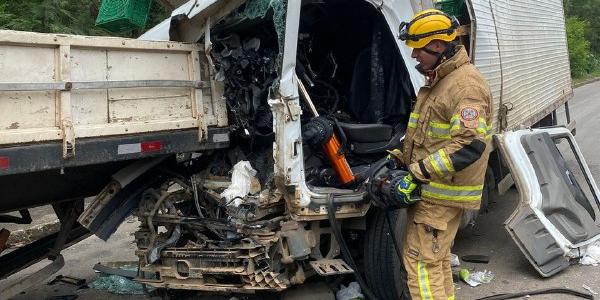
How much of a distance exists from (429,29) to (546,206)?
7.50 ft

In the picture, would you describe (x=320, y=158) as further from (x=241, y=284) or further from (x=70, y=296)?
(x=70, y=296)

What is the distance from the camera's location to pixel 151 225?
393 centimetres

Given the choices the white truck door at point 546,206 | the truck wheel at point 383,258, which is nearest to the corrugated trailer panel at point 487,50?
the white truck door at point 546,206

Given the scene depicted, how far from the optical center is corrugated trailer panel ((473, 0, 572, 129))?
504cm

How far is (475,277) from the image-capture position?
14.8 ft

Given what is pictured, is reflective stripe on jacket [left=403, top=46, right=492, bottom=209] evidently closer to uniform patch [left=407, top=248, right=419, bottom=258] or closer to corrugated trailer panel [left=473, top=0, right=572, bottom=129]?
uniform patch [left=407, top=248, right=419, bottom=258]

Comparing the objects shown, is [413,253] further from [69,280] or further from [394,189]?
[69,280]

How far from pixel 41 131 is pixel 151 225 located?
109cm

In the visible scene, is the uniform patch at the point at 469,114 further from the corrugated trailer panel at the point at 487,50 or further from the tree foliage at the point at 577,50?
the tree foliage at the point at 577,50

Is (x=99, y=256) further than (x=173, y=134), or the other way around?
(x=99, y=256)

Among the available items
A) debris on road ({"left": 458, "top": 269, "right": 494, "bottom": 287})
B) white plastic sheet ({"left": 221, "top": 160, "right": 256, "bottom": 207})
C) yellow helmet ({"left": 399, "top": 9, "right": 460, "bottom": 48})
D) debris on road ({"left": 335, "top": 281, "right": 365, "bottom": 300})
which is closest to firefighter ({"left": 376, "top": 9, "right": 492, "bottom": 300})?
yellow helmet ({"left": 399, "top": 9, "right": 460, "bottom": 48})

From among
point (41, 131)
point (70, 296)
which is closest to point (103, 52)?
point (41, 131)

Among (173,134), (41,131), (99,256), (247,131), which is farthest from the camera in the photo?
(99,256)

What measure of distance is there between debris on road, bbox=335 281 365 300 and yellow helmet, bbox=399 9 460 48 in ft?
5.90
